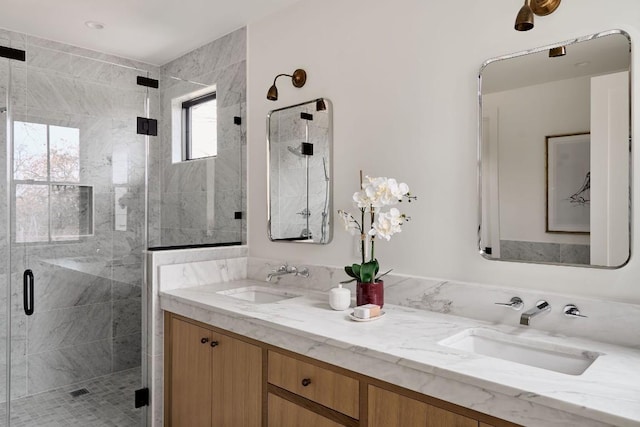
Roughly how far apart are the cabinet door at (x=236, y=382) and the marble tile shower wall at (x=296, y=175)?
31.2 inches

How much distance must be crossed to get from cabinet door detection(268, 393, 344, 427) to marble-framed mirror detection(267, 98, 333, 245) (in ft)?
3.04

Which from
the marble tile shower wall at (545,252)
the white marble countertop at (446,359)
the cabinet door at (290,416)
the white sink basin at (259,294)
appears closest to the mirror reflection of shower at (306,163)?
the white sink basin at (259,294)

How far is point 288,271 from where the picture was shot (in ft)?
8.41

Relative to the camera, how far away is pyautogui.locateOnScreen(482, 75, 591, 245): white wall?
161 centimetres

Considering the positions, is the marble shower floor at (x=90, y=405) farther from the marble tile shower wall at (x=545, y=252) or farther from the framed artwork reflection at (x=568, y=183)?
the framed artwork reflection at (x=568, y=183)

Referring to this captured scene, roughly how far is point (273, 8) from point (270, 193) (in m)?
1.13

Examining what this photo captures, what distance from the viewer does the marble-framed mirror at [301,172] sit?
244 centimetres

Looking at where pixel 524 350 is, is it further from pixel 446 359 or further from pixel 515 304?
pixel 446 359

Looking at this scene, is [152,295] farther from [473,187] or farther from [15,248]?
[473,187]

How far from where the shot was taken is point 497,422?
3.86 ft

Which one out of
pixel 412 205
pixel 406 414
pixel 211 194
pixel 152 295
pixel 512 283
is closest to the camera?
pixel 406 414

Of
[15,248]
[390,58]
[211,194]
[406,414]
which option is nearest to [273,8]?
[390,58]

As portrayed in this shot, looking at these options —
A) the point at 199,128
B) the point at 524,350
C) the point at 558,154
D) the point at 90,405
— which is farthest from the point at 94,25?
the point at 524,350

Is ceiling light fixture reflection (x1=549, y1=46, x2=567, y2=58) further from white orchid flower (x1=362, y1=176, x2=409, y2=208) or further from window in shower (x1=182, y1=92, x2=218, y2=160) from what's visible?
window in shower (x1=182, y1=92, x2=218, y2=160)
